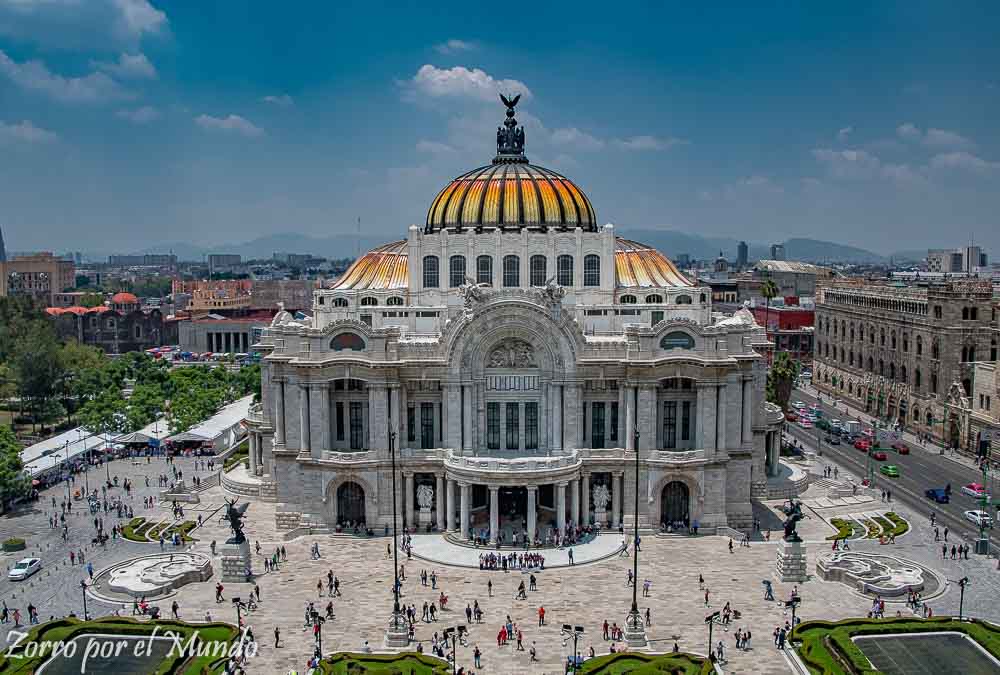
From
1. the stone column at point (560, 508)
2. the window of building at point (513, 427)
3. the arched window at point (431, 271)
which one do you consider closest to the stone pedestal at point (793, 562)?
the stone column at point (560, 508)

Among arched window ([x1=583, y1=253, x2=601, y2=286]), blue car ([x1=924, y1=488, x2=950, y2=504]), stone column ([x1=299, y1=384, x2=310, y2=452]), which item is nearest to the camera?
stone column ([x1=299, y1=384, x2=310, y2=452])

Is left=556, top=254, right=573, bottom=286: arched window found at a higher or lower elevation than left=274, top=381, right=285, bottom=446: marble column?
higher

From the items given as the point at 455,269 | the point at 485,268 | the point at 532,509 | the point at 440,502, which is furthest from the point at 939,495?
the point at 455,269

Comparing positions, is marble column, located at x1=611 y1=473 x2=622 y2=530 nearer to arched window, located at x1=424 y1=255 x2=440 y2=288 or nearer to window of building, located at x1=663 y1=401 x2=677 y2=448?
window of building, located at x1=663 y1=401 x2=677 y2=448

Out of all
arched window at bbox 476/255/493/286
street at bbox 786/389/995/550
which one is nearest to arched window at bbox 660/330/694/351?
arched window at bbox 476/255/493/286

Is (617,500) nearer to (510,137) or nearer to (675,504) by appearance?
(675,504)

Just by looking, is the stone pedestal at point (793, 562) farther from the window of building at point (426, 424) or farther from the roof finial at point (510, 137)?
the roof finial at point (510, 137)
